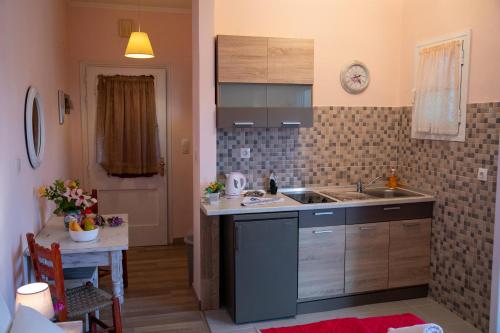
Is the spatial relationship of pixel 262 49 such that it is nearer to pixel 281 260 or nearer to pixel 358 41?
pixel 358 41

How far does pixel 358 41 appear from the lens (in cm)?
416

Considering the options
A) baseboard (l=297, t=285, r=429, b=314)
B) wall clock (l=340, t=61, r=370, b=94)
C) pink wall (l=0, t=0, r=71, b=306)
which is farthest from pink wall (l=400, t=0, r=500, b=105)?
pink wall (l=0, t=0, r=71, b=306)

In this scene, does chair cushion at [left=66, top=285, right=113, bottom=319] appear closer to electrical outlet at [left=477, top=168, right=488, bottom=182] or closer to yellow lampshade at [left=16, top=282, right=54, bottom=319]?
yellow lampshade at [left=16, top=282, right=54, bottom=319]

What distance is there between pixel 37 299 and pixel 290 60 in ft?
8.28

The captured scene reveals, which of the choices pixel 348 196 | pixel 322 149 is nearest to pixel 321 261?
pixel 348 196

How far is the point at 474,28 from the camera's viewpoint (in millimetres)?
3381

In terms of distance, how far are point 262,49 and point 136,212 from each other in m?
2.80

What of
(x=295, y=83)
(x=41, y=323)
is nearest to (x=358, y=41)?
(x=295, y=83)

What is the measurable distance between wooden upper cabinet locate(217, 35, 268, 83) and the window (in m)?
1.34

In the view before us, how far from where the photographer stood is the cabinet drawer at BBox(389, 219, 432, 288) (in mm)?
3832

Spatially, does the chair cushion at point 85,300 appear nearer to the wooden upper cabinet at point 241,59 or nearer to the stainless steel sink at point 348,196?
the wooden upper cabinet at point 241,59

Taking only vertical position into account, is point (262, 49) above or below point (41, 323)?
above

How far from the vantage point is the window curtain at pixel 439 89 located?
3535 mm

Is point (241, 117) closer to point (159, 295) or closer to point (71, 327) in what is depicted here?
point (159, 295)
